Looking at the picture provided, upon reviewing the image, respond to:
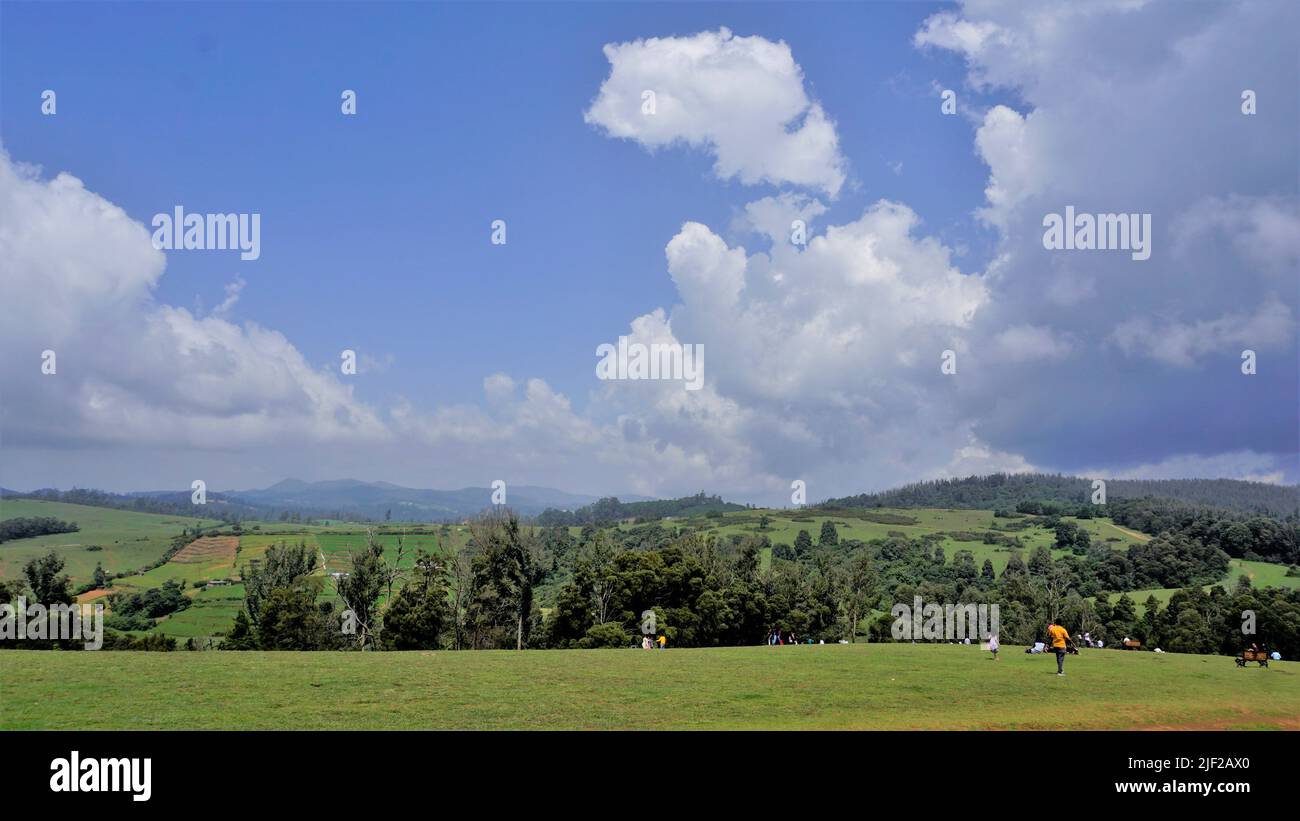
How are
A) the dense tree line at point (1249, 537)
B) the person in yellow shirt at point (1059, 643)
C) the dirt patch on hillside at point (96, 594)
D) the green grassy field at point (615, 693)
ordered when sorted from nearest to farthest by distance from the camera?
the green grassy field at point (615, 693) < the person in yellow shirt at point (1059, 643) < the dirt patch on hillside at point (96, 594) < the dense tree line at point (1249, 537)

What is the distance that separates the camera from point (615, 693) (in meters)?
25.8

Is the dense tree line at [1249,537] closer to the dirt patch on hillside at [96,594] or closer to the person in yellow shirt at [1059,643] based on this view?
the person in yellow shirt at [1059,643]

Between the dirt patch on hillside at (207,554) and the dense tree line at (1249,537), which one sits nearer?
the dense tree line at (1249,537)

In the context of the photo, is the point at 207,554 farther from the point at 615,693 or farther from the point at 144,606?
the point at 615,693

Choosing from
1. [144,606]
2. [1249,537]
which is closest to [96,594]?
[144,606]

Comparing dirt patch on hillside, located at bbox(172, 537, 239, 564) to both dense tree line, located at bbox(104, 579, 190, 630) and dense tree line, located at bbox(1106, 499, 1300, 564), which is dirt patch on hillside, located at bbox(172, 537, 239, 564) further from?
dense tree line, located at bbox(1106, 499, 1300, 564)

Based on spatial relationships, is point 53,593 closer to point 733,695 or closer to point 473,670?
point 473,670

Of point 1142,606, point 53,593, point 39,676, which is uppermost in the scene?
point 39,676

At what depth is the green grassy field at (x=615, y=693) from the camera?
2098cm

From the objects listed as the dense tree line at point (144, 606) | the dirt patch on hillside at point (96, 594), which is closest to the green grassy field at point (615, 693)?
the dense tree line at point (144, 606)

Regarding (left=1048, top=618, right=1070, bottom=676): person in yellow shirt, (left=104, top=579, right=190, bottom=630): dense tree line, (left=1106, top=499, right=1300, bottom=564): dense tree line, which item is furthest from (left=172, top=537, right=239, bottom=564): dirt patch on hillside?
(left=1106, top=499, right=1300, bottom=564): dense tree line

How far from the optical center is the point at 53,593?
7306 cm
